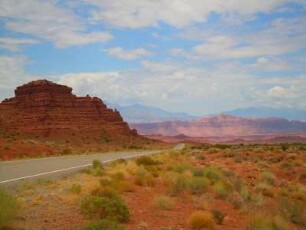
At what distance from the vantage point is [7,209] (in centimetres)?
1045

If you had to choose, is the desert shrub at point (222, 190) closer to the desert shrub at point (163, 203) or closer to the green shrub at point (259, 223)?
the desert shrub at point (163, 203)

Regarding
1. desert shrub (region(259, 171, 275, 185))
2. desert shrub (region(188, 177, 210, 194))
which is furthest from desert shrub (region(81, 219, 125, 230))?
desert shrub (region(259, 171, 275, 185))

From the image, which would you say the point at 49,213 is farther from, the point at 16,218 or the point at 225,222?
the point at 225,222

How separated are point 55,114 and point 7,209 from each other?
88.7 metres

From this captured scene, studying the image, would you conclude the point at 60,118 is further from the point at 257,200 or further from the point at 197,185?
the point at 257,200

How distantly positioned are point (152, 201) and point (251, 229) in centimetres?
354

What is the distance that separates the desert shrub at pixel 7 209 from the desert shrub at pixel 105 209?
1822mm

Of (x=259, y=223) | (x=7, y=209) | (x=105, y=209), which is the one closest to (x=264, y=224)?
(x=259, y=223)

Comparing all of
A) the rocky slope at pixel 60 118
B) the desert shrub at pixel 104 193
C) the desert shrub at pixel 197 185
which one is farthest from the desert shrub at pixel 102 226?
the rocky slope at pixel 60 118

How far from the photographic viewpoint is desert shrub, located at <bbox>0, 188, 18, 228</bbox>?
10.1 m

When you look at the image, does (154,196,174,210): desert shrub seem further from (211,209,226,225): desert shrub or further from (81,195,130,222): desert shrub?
(81,195,130,222): desert shrub

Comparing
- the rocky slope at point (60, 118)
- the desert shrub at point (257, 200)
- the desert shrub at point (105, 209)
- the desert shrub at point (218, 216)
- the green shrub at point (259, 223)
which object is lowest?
the desert shrub at point (257, 200)

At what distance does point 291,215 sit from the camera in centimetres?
1678

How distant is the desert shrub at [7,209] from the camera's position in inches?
399
